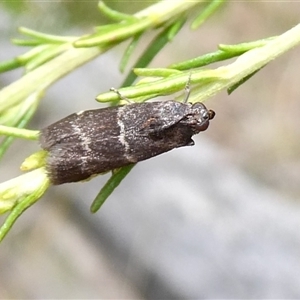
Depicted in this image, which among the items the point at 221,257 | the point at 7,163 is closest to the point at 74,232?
the point at 7,163

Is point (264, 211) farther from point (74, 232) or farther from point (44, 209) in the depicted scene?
point (44, 209)

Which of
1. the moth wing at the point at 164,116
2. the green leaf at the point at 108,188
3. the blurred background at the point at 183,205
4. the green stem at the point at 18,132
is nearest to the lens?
the green stem at the point at 18,132

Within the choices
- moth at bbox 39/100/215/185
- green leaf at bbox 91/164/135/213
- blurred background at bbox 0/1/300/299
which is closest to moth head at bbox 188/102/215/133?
moth at bbox 39/100/215/185

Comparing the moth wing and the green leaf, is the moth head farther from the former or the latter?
the green leaf

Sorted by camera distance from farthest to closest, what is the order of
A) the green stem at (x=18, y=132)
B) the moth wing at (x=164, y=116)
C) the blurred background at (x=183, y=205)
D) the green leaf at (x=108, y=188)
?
the blurred background at (x=183, y=205), the moth wing at (x=164, y=116), the green leaf at (x=108, y=188), the green stem at (x=18, y=132)

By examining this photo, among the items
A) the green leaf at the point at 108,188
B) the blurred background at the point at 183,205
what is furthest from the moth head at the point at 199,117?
the blurred background at the point at 183,205

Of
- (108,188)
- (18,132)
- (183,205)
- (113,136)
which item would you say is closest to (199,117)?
(113,136)

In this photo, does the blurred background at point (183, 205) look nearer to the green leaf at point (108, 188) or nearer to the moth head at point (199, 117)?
the moth head at point (199, 117)

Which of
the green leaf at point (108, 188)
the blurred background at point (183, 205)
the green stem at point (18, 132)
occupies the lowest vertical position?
the blurred background at point (183, 205)
